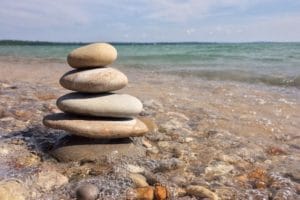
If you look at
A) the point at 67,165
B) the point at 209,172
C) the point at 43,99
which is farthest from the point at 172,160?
Result: the point at 43,99

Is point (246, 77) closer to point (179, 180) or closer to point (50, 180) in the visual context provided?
point (179, 180)

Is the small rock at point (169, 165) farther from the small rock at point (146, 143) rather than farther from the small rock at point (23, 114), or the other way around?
the small rock at point (23, 114)

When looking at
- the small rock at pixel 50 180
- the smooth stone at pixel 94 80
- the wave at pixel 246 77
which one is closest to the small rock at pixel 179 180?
the small rock at pixel 50 180

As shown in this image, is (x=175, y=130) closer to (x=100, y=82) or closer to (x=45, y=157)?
(x=100, y=82)

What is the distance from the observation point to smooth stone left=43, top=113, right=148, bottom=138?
4207 millimetres

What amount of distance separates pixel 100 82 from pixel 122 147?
0.75 m

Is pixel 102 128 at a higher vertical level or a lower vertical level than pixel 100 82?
lower

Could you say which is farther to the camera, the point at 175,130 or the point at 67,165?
the point at 175,130

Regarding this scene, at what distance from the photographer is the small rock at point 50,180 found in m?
3.49

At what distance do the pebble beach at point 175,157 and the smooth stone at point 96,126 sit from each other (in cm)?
25

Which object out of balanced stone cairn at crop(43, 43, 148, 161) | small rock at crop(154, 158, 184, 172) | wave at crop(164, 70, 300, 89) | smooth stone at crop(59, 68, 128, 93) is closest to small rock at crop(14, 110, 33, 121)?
balanced stone cairn at crop(43, 43, 148, 161)

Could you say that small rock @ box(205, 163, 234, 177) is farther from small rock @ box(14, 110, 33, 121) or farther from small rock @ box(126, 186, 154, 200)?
small rock @ box(14, 110, 33, 121)

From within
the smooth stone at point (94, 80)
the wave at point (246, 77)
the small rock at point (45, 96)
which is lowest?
the wave at point (246, 77)

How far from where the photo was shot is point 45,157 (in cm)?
419
